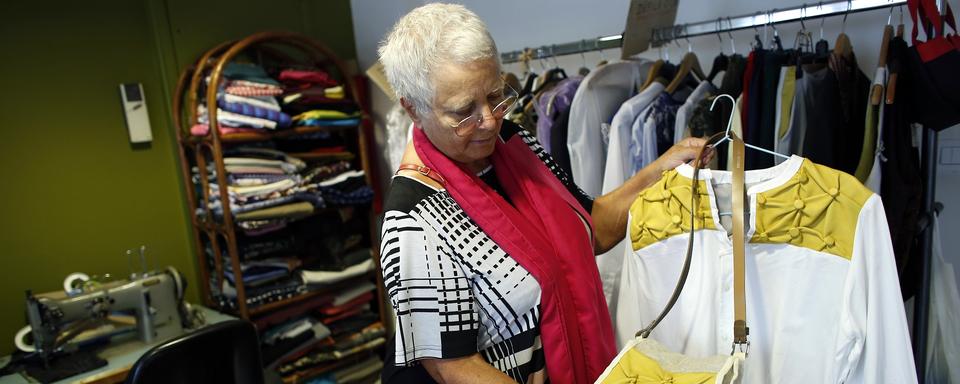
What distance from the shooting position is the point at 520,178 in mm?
1063

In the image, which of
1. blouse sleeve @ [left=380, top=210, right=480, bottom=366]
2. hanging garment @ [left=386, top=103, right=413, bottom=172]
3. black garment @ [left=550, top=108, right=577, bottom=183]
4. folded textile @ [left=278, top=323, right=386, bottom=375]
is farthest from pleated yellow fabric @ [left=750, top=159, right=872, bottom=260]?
folded textile @ [left=278, top=323, right=386, bottom=375]

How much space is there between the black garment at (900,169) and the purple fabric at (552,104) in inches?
31.1

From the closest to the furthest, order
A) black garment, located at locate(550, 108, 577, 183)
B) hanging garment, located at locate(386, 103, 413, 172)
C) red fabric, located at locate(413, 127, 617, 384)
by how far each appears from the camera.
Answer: red fabric, located at locate(413, 127, 617, 384) → black garment, located at locate(550, 108, 577, 183) → hanging garment, located at locate(386, 103, 413, 172)

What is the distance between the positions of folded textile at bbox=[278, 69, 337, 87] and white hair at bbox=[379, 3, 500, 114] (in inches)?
62.5

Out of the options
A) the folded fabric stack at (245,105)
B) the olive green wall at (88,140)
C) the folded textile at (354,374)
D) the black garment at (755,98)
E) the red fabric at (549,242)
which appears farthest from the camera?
the folded textile at (354,374)

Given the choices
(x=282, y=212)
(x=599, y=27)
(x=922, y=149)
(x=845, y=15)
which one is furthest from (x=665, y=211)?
(x=282, y=212)

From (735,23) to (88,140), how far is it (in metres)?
2.31

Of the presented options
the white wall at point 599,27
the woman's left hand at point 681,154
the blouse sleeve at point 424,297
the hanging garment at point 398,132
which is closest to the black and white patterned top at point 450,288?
the blouse sleeve at point 424,297

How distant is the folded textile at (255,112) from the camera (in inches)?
84.7

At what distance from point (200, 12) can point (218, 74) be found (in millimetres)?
479

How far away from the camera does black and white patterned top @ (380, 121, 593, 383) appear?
0.88m

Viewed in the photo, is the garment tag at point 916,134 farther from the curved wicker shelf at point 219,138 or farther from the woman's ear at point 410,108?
the curved wicker shelf at point 219,138

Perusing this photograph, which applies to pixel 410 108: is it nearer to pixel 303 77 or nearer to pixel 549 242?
pixel 549 242

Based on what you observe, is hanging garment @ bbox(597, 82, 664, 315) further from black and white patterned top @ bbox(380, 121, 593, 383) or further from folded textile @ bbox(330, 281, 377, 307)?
folded textile @ bbox(330, 281, 377, 307)
